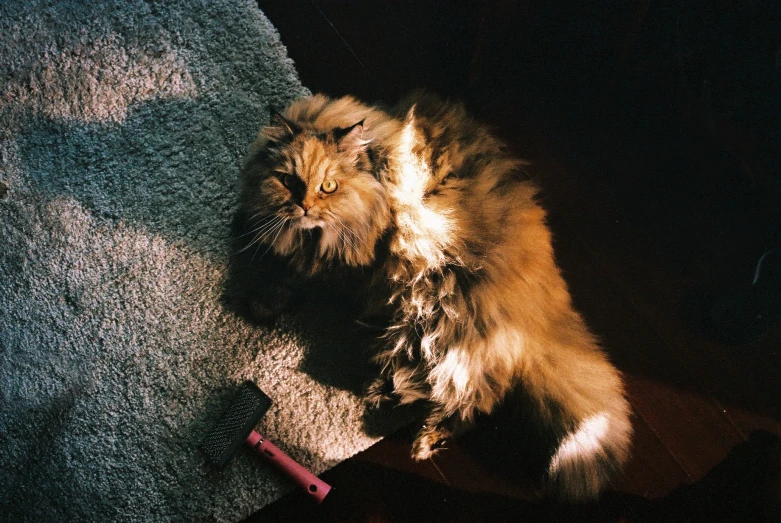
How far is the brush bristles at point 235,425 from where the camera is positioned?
1120mm

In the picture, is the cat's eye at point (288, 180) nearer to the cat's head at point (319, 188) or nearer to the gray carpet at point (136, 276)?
the cat's head at point (319, 188)

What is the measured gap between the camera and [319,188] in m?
0.91

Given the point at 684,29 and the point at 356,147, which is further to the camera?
the point at 684,29

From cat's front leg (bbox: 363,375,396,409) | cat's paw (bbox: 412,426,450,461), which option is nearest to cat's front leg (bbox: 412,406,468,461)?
cat's paw (bbox: 412,426,450,461)

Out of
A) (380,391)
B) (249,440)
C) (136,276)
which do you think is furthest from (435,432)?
(136,276)

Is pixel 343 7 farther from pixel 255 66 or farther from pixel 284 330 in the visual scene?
pixel 284 330

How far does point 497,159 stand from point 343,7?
70 cm

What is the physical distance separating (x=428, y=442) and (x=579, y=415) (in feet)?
1.18

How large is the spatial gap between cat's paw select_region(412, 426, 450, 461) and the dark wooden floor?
5 centimetres

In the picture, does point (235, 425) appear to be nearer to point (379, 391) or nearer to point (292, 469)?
point (292, 469)

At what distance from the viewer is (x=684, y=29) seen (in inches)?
44.2

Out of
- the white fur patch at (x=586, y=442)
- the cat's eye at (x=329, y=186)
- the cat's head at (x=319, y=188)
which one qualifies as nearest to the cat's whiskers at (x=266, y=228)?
the cat's head at (x=319, y=188)

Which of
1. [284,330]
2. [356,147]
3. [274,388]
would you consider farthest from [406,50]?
[274,388]

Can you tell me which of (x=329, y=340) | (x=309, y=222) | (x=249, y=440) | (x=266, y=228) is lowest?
(x=249, y=440)
